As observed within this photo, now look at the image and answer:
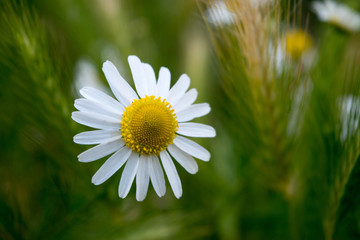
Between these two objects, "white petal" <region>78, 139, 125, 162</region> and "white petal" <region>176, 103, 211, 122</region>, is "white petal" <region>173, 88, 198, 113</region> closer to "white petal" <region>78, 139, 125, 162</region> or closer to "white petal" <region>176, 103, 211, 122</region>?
"white petal" <region>176, 103, 211, 122</region>

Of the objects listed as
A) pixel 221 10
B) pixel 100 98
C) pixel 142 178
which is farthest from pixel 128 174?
pixel 221 10

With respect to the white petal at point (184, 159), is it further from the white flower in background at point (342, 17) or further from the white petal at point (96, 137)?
the white flower in background at point (342, 17)

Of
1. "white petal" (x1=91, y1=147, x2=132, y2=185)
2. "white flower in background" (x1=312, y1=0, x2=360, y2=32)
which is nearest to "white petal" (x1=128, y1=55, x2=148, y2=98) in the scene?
"white petal" (x1=91, y1=147, x2=132, y2=185)

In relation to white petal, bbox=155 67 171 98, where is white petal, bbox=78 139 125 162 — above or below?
below

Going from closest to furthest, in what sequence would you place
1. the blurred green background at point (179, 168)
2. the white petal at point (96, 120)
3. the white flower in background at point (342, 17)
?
the white petal at point (96, 120) < the blurred green background at point (179, 168) < the white flower in background at point (342, 17)

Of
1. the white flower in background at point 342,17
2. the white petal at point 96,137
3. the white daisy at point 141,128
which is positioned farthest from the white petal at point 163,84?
the white flower in background at point 342,17

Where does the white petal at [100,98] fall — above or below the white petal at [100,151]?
above

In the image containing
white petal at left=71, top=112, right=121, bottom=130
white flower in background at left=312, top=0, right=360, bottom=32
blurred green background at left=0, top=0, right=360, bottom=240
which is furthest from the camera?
white flower in background at left=312, top=0, right=360, bottom=32

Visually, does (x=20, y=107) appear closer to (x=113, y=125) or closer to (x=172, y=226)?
(x=113, y=125)
